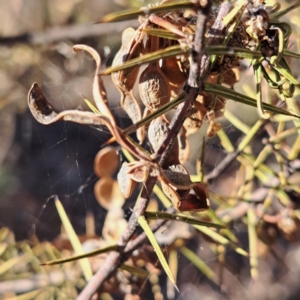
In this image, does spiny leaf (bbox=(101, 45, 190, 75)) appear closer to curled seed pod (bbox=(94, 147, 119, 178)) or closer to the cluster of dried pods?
the cluster of dried pods

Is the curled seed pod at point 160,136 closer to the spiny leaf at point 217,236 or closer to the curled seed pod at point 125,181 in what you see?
the curled seed pod at point 125,181

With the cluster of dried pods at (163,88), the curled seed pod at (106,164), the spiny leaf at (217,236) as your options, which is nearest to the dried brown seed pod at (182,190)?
the cluster of dried pods at (163,88)

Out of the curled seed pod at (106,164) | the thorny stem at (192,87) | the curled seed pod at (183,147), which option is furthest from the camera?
the curled seed pod at (106,164)

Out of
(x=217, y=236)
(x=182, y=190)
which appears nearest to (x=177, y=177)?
(x=182, y=190)

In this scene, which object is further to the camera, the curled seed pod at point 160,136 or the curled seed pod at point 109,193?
the curled seed pod at point 109,193

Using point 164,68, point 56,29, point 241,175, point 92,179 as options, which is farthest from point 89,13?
point 164,68

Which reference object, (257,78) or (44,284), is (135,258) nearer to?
(44,284)

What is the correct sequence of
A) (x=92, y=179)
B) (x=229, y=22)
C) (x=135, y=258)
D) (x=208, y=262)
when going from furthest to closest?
(x=92, y=179)
(x=208, y=262)
(x=135, y=258)
(x=229, y=22)
